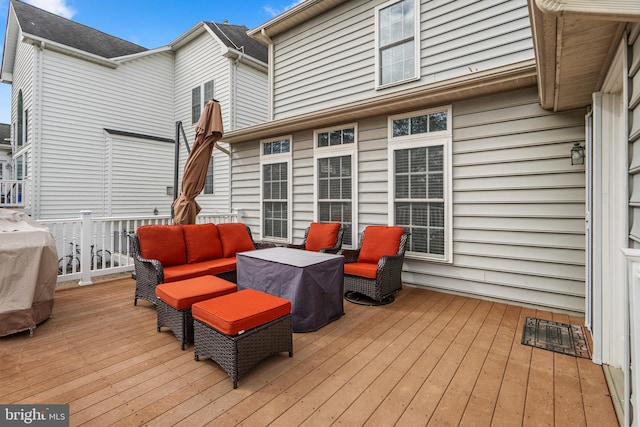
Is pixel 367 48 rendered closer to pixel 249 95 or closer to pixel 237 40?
pixel 249 95

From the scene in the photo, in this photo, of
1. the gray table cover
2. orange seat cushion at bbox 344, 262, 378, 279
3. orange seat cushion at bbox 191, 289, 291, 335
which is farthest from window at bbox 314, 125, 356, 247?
orange seat cushion at bbox 191, 289, 291, 335

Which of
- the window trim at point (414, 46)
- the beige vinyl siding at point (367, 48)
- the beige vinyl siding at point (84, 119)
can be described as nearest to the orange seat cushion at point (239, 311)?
the beige vinyl siding at point (367, 48)

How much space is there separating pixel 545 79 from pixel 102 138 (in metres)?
10.5

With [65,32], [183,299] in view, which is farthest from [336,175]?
[65,32]

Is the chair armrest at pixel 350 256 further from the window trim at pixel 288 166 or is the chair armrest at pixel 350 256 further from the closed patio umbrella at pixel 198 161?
the closed patio umbrella at pixel 198 161

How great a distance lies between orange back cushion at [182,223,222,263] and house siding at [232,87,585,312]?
281 centimetres

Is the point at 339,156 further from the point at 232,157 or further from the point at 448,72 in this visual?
the point at 232,157

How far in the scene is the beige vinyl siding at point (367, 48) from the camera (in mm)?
4156

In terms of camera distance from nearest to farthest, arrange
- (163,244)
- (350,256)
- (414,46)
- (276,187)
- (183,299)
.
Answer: (183,299) → (163,244) → (350,256) → (414,46) → (276,187)

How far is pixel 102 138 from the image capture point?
29.3 ft

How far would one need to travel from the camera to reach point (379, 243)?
4211 mm

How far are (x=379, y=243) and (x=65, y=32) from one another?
1123cm

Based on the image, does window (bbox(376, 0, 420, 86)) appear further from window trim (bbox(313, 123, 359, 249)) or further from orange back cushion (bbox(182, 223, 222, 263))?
orange back cushion (bbox(182, 223, 222, 263))

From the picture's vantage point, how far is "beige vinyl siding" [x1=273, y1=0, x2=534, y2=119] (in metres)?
4.16
